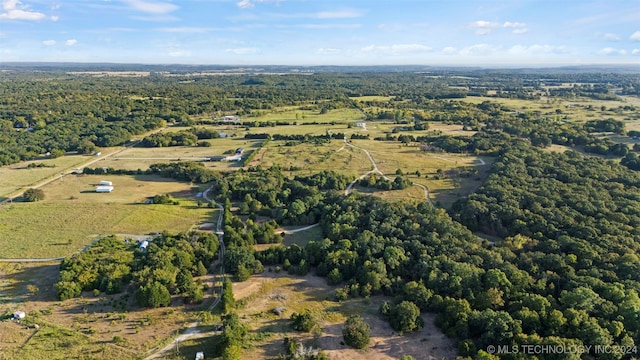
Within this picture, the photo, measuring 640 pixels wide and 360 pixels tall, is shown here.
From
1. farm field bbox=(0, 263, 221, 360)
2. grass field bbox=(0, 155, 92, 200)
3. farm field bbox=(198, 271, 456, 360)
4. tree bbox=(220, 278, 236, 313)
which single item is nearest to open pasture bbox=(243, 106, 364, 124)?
grass field bbox=(0, 155, 92, 200)

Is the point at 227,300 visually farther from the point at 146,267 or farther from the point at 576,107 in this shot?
the point at 576,107

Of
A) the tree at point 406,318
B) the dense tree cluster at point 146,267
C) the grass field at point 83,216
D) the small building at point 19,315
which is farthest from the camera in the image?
the grass field at point 83,216

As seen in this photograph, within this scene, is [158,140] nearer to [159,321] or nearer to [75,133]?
[75,133]

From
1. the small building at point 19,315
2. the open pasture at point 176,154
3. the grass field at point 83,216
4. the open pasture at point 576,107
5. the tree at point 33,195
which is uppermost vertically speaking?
the open pasture at point 576,107

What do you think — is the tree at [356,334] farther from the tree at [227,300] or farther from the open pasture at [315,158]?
the open pasture at [315,158]

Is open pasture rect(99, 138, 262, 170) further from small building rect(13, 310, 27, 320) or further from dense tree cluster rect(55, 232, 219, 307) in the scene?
small building rect(13, 310, 27, 320)

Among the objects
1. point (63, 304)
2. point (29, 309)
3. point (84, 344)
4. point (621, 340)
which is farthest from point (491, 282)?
point (29, 309)

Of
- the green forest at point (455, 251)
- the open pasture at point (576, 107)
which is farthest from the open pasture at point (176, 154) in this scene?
the open pasture at point (576, 107)
